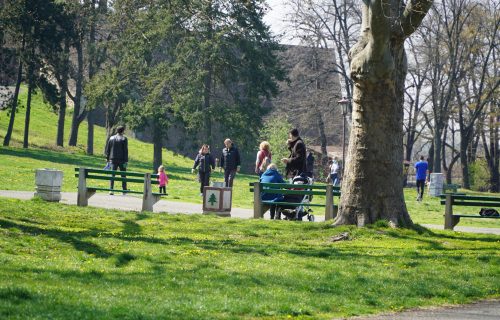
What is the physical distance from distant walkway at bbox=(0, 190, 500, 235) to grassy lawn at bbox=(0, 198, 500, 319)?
435 cm

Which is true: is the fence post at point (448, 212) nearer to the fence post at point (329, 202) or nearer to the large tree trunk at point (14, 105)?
the fence post at point (329, 202)

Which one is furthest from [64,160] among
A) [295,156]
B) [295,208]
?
[295,208]

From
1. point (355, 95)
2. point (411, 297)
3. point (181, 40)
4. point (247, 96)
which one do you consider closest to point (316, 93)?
point (247, 96)

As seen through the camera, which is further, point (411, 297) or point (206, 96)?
point (206, 96)

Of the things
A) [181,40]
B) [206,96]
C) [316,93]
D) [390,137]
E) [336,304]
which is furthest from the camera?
[316,93]

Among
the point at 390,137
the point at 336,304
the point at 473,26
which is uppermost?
the point at 473,26

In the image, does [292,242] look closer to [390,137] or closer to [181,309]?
[390,137]

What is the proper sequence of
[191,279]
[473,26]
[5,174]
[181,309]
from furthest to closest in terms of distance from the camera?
[473,26] → [5,174] → [191,279] → [181,309]

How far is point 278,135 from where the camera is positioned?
66750 millimetres

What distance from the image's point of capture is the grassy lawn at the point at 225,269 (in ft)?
34.0

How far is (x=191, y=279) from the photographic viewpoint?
12.5 meters

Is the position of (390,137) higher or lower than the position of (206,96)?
lower

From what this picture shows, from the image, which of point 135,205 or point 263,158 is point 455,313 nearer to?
point 135,205

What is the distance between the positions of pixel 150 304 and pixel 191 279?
7.27 feet
